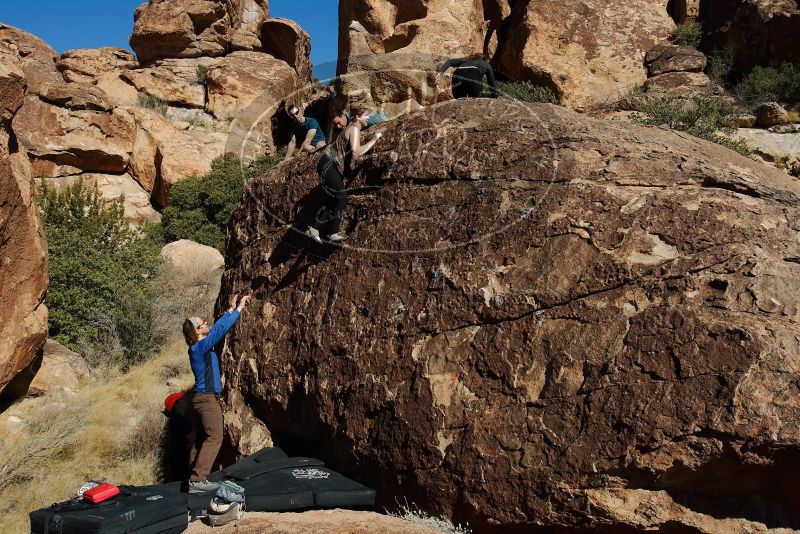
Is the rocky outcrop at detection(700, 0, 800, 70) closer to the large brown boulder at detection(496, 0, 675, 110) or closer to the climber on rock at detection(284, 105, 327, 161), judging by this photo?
the large brown boulder at detection(496, 0, 675, 110)

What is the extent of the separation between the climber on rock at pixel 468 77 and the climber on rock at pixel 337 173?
1.57m

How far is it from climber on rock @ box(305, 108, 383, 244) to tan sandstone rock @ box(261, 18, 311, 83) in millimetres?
22715

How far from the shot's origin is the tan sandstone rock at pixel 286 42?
92.0 feet

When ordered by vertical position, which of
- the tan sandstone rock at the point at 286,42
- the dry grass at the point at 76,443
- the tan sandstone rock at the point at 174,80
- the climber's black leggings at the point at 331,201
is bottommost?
the dry grass at the point at 76,443

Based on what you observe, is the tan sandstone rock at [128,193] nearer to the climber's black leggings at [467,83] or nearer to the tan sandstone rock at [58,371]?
the tan sandstone rock at [58,371]

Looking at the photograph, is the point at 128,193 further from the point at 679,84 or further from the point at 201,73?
the point at 679,84

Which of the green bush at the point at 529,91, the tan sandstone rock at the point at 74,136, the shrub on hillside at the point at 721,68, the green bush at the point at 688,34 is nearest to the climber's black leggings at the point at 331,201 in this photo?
the green bush at the point at 529,91

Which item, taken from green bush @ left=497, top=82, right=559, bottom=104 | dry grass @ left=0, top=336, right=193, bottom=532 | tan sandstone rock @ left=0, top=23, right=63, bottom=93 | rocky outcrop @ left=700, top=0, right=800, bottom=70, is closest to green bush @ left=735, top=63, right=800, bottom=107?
rocky outcrop @ left=700, top=0, right=800, bottom=70


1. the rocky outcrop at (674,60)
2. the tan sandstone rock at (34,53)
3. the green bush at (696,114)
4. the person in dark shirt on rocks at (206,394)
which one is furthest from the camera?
the tan sandstone rock at (34,53)

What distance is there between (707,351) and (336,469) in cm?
272

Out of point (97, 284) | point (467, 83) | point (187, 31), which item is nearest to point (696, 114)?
point (467, 83)

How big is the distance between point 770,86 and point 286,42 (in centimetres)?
1834

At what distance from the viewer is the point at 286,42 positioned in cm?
2830

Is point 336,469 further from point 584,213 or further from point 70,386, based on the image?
point 70,386
